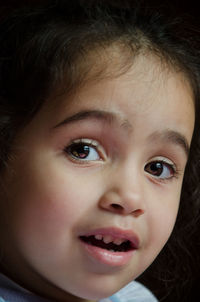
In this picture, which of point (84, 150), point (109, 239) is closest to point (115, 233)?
point (109, 239)

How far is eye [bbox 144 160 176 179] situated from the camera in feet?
2.93

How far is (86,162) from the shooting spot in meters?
0.84

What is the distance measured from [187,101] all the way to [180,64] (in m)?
0.07

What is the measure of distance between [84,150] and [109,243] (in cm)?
15

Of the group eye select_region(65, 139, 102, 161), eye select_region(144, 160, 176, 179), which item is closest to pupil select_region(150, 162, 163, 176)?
eye select_region(144, 160, 176, 179)

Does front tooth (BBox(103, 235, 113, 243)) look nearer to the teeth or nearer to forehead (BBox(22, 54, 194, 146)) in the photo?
the teeth

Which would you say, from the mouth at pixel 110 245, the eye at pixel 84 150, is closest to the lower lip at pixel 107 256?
the mouth at pixel 110 245

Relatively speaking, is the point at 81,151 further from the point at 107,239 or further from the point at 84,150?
the point at 107,239

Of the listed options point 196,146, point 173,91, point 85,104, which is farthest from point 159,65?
point 196,146

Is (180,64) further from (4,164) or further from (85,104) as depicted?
(4,164)

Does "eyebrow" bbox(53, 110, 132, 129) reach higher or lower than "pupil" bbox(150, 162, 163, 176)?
higher

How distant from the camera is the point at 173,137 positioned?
87 centimetres

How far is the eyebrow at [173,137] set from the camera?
2.77ft

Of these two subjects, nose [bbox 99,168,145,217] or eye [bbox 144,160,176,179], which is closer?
nose [bbox 99,168,145,217]
